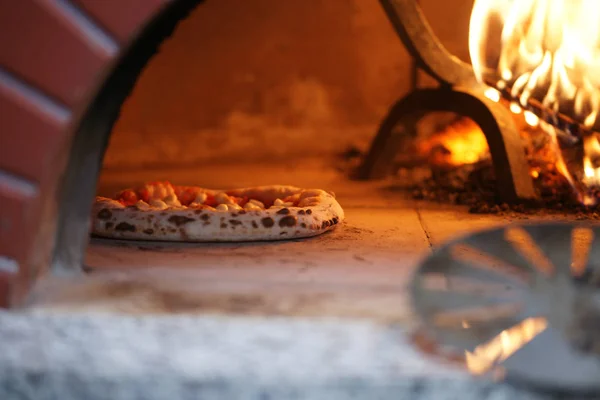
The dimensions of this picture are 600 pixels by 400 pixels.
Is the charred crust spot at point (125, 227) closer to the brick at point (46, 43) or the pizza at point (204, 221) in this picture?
the pizza at point (204, 221)

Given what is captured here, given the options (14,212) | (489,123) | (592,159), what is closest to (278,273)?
(14,212)

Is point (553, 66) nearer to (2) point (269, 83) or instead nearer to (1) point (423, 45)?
(1) point (423, 45)

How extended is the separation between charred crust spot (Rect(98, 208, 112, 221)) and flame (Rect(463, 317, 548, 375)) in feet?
3.26

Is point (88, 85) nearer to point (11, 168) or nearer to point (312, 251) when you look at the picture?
point (11, 168)

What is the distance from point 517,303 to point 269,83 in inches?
102

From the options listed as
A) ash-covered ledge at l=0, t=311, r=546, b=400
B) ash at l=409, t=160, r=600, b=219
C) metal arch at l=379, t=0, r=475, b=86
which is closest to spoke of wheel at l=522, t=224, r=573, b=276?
ash-covered ledge at l=0, t=311, r=546, b=400

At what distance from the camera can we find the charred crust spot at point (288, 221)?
6.28 feet

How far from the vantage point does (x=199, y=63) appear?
143 inches

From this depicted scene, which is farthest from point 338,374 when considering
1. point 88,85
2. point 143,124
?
point 143,124

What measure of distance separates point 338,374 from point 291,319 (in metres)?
0.20

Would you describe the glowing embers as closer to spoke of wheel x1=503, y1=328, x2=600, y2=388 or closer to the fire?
spoke of wheel x1=503, y1=328, x2=600, y2=388

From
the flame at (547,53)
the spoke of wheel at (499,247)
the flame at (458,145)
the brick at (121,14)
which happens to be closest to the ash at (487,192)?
the flame at (458,145)

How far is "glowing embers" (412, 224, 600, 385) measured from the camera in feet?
3.82

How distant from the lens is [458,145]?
314 cm
